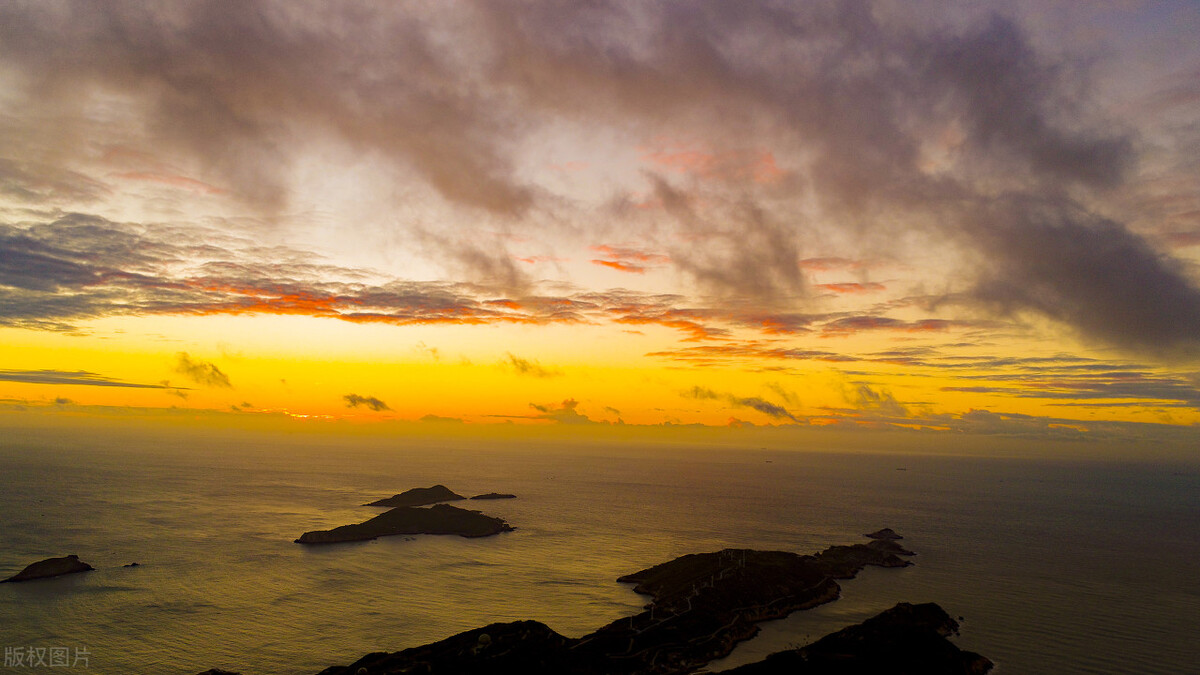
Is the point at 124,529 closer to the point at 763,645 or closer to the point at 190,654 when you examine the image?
the point at 190,654

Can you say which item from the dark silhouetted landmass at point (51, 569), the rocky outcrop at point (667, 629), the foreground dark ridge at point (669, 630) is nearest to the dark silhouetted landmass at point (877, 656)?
the foreground dark ridge at point (669, 630)

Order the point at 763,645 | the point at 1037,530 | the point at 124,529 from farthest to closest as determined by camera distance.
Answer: the point at 1037,530 < the point at 124,529 < the point at 763,645

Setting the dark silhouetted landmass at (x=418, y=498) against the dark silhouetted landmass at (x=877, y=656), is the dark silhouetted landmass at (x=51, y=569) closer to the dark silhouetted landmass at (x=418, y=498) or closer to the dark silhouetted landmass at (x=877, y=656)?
the dark silhouetted landmass at (x=418, y=498)

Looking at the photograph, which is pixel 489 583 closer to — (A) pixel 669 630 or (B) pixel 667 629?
(B) pixel 667 629

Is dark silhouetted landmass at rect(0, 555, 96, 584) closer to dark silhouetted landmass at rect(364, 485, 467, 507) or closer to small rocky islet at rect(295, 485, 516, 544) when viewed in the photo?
small rocky islet at rect(295, 485, 516, 544)

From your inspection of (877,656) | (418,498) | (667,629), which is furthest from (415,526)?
(877,656)

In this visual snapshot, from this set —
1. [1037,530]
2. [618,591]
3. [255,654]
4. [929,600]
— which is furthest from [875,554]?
[255,654]
